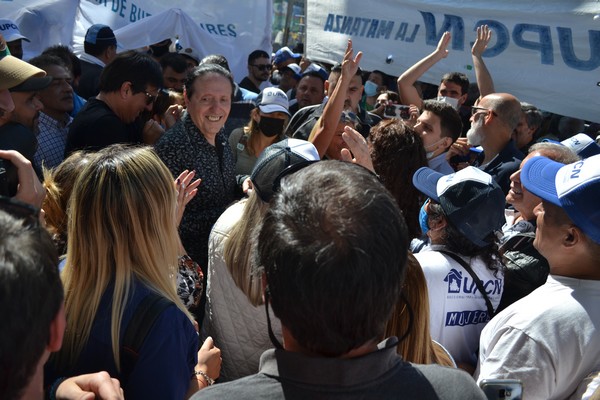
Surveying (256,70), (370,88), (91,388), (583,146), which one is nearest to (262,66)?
(256,70)

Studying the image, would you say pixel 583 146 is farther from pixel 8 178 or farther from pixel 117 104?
pixel 8 178

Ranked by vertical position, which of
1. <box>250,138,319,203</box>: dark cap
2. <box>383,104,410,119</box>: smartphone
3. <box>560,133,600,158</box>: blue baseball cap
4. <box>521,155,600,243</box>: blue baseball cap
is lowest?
<box>383,104,410,119</box>: smartphone

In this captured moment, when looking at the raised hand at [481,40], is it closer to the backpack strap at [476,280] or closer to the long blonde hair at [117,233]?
the backpack strap at [476,280]

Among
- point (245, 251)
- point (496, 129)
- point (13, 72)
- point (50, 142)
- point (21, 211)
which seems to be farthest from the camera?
point (496, 129)

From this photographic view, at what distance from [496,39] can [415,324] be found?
Answer: 443 centimetres

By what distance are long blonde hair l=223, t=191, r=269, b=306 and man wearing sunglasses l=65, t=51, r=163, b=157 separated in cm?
166

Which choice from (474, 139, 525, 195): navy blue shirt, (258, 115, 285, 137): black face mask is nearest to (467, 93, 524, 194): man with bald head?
(474, 139, 525, 195): navy blue shirt

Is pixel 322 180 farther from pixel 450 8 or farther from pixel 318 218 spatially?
pixel 450 8

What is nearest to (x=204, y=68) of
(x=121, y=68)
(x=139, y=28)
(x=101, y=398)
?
(x=121, y=68)

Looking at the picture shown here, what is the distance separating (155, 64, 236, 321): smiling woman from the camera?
352 cm

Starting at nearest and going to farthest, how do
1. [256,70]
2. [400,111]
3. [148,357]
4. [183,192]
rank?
[148,357] < [183,192] < [400,111] < [256,70]

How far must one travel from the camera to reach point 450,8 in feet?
19.6

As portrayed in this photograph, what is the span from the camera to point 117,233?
1883mm

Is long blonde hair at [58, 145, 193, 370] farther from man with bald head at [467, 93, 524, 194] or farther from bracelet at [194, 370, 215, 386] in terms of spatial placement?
man with bald head at [467, 93, 524, 194]
